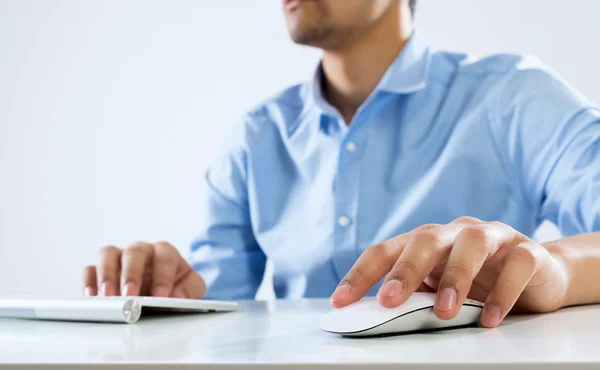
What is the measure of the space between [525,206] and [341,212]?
34cm

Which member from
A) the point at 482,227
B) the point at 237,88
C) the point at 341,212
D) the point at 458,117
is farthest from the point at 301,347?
the point at 237,88

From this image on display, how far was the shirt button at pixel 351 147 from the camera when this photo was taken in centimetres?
126

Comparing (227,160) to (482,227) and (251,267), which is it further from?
(482,227)

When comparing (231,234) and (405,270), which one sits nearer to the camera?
(405,270)

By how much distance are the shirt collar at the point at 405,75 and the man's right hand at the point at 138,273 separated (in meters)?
0.52

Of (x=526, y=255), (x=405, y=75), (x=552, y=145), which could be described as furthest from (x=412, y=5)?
(x=526, y=255)

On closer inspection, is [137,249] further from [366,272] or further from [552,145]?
[552,145]

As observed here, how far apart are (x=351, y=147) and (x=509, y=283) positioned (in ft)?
2.50

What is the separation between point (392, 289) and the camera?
0.48 m

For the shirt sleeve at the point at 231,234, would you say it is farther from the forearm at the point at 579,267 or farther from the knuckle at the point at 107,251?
the forearm at the point at 579,267

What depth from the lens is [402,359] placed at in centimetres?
35

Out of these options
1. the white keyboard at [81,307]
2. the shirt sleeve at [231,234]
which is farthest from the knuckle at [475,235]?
the shirt sleeve at [231,234]

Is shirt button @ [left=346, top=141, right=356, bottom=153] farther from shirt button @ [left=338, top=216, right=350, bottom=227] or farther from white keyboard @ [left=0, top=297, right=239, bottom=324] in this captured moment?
white keyboard @ [left=0, top=297, right=239, bottom=324]

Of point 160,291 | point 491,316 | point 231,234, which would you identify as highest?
point 491,316
